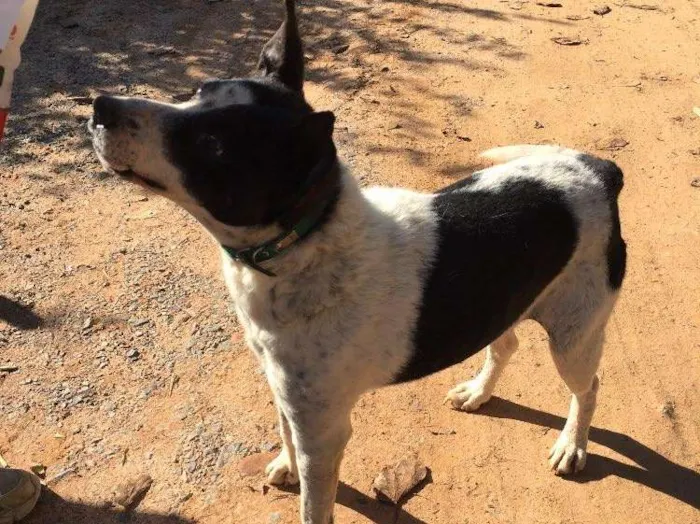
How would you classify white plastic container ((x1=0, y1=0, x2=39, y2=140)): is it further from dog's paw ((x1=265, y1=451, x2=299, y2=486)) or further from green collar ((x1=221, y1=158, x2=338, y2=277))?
dog's paw ((x1=265, y1=451, x2=299, y2=486))

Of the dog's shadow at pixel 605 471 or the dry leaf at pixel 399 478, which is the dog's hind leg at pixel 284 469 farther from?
the dry leaf at pixel 399 478

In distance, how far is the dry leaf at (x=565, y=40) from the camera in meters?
8.03

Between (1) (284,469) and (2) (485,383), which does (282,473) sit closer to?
(1) (284,469)

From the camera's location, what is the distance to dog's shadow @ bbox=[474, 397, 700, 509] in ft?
13.8

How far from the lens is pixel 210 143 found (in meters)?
2.68

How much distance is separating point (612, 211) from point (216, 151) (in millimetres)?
1995

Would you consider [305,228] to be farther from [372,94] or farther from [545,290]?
[372,94]

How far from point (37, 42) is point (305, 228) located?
20.6ft

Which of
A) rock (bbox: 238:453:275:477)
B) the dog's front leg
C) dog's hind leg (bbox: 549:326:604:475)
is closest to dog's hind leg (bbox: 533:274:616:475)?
dog's hind leg (bbox: 549:326:604:475)

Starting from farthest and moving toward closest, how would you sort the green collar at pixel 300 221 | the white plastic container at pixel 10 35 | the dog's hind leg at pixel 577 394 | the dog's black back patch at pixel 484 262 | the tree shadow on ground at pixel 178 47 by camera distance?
the tree shadow on ground at pixel 178 47 → the dog's hind leg at pixel 577 394 → the dog's black back patch at pixel 484 262 → the white plastic container at pixel 10 35 → the green collar at pixel 300 221

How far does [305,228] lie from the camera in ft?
9.45

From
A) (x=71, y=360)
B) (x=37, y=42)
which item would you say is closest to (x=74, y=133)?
(x=37, y=42)

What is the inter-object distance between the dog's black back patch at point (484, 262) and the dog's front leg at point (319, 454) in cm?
36

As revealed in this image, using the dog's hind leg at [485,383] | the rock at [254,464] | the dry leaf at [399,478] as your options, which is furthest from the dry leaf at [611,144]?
the rock at [254,464]
